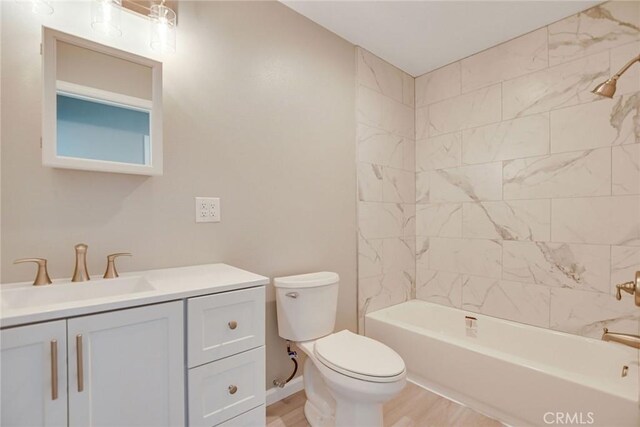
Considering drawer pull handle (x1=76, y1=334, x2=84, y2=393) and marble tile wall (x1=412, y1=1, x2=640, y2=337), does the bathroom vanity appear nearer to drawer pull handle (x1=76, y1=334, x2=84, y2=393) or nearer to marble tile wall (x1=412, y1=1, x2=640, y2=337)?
drawer pull handle (x1=76, y1=334, x2=84, y2=393)

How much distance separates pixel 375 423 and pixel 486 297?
1.44m

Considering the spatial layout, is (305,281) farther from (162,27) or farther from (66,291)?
(162,27)

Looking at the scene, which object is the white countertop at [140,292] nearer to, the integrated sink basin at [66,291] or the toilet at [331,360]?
the integrated sink basin at [66,291]

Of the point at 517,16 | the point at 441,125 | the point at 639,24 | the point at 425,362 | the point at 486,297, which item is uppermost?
the point at 517,16

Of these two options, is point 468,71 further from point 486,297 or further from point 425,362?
point 425,362

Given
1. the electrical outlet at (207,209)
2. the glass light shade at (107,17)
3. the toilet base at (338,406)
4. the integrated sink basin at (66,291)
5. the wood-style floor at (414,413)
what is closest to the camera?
the integrated sink basin at (66,291)

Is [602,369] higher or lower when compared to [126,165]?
lower

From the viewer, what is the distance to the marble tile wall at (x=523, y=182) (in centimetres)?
179

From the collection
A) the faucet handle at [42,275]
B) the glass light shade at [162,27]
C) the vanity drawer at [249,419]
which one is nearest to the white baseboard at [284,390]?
the vanity drawer at [249,419]

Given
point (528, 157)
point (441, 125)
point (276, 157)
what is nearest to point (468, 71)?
point (441, 125)

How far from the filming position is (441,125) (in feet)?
8.62

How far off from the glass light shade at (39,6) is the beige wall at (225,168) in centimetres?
4

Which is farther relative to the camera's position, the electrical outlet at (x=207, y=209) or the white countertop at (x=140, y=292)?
the electrical outlet at (x=207, y=209)

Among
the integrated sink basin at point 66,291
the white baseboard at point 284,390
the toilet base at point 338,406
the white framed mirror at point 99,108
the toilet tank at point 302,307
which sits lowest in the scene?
the white baseboard at point 284,390
